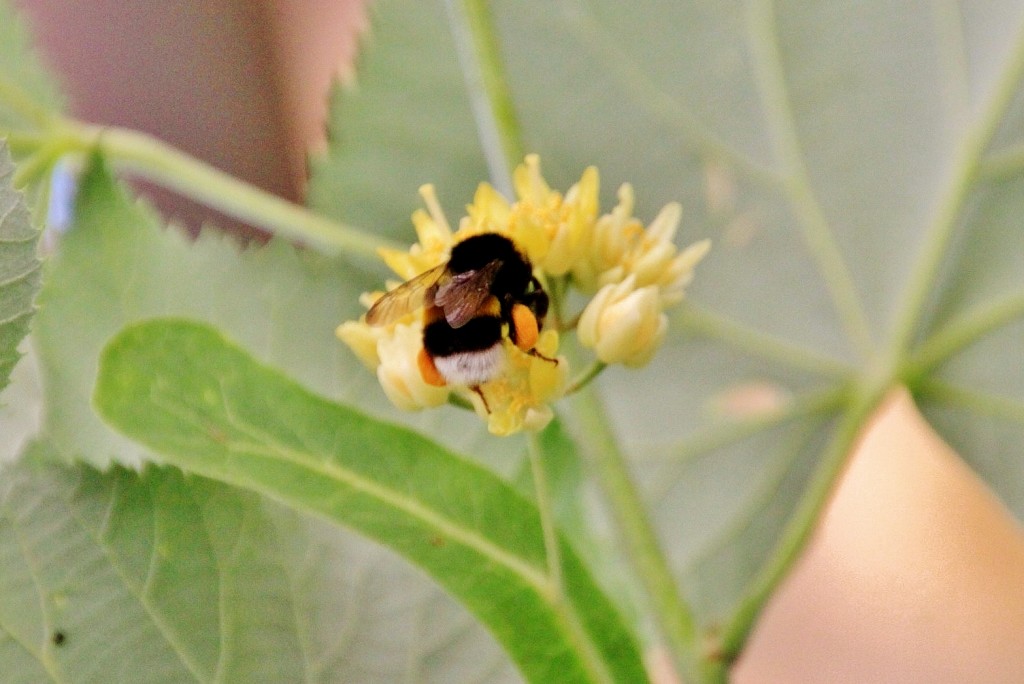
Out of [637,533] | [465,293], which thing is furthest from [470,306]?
[637,533]

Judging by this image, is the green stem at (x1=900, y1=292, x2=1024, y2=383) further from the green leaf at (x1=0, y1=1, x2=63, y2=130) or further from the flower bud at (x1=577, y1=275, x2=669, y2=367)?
the green leaf at (x1=0, y1=1, x2=63, y2=130)

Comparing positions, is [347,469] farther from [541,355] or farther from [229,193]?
[229,193]

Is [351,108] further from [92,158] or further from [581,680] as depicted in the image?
[581,680]

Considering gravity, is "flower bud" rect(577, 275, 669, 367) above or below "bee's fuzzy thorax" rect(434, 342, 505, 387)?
above

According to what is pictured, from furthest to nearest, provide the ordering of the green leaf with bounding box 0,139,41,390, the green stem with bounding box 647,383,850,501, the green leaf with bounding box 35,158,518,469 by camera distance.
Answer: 1. the green stem with bounding box 647,383,850,501
2. the green leaf with bounding box 35,158,518,469
3. the green leaf with bounding box 0,139,41,390

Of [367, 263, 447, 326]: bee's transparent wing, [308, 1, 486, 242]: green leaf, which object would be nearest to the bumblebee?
[367, 263, 447, 326]: bee's transparent wing

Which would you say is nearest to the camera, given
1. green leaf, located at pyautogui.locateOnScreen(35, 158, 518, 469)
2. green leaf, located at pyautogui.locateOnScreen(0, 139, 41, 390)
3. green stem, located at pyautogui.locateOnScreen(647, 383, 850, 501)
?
green leaf, located at pyautogui.locateOnScreen(0, 139, 41, 390)

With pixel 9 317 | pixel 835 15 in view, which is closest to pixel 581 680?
pixel 9 317
